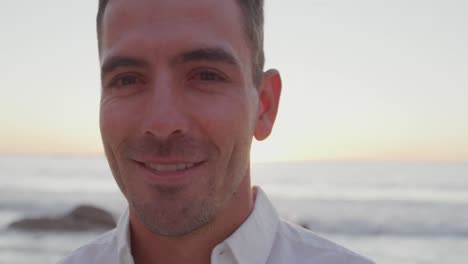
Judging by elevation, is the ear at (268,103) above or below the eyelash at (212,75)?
below

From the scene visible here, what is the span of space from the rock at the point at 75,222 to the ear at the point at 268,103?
1893 centimetres

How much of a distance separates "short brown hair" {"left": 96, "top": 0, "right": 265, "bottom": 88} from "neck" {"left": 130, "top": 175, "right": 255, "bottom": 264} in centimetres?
49

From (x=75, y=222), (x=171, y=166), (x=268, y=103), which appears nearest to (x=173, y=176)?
(x=171, y=166)

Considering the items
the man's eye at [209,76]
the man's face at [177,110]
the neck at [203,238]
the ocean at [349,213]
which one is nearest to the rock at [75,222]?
the ocean at [349,213]

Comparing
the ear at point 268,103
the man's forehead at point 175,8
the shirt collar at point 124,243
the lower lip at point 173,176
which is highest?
the man's forehead at point 175,8

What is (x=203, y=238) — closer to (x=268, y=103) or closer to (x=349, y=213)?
(x=268, y=103)

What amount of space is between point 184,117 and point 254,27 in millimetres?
599

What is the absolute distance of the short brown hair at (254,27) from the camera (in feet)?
8.84

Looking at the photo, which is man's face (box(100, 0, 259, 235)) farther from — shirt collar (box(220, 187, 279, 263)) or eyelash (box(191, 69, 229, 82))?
shirt collar (box(220, 187, 279, 263))

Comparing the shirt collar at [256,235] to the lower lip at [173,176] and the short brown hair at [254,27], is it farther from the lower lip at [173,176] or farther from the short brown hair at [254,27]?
the short brown hair at [254,27]

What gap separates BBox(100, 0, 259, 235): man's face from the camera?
7.92ft

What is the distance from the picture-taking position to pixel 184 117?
2.39m

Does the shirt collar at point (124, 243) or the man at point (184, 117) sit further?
the shirt collar at point (124, 243)

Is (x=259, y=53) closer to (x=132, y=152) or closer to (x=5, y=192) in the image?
(x=132, y=152)
